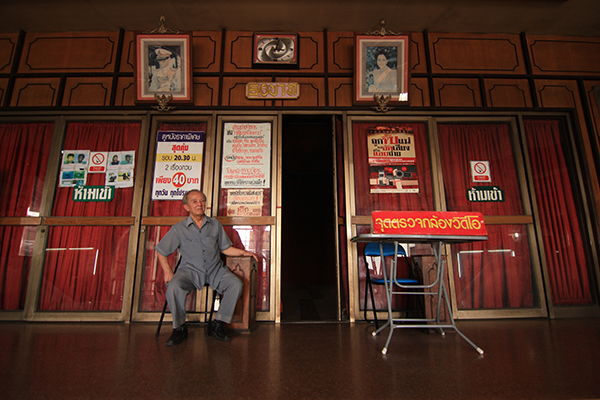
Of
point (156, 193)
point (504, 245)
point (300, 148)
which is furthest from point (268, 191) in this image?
point (300, 148)

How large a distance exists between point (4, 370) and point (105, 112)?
3031mm

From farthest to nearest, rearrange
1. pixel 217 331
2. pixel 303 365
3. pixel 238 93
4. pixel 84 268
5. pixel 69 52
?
pixel 69 52
pixel 238 93
pixel 84 268
pixel 217 331
pixel 303 365

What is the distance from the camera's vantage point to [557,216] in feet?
12.1

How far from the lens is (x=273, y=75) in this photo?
3.89 metres

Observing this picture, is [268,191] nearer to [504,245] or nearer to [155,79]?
[155,79]

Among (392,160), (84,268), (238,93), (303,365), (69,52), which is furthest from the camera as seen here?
(69,52)

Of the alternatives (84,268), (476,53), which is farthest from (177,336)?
(476,53)

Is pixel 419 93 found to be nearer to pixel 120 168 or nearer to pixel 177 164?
pixel 177 164

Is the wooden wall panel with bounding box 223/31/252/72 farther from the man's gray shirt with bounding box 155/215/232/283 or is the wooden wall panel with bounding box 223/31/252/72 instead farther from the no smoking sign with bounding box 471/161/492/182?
the no smoking sign with bounding box 471/161/492/182

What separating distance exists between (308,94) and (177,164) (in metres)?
1.85

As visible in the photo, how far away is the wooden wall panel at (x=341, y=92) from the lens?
3.84 m

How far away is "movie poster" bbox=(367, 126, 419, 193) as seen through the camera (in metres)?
3.67

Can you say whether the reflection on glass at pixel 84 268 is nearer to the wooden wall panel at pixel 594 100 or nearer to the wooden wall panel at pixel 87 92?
the wooden wall panel at pixel 87 92

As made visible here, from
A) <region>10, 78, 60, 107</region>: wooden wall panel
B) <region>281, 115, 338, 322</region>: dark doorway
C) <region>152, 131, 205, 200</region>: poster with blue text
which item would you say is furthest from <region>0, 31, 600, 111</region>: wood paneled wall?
<region>281, 115, 338, 322</region>: dark doorway
